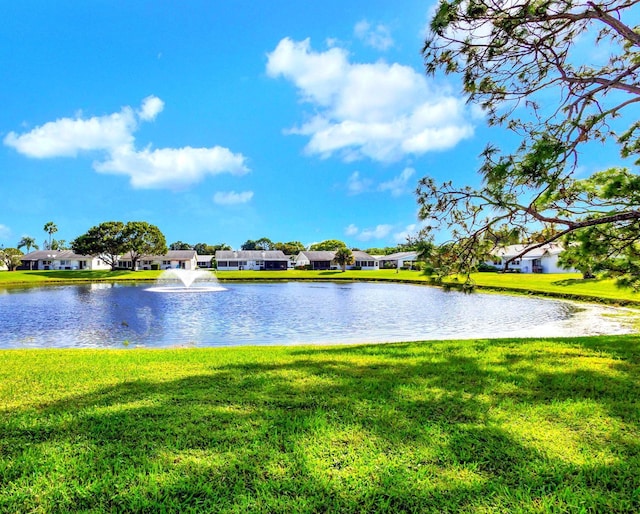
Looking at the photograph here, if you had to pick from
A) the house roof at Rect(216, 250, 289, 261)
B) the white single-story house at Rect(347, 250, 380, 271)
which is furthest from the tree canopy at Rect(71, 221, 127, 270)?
the white single-story house at Rect(347, 250, 380, 271)

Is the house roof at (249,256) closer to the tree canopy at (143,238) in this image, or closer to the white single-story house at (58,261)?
the tree canopy at (143,238)

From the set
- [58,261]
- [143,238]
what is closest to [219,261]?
[143,238]

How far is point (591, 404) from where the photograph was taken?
409 cm

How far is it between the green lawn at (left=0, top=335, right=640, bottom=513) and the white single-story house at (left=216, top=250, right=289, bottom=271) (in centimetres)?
7111

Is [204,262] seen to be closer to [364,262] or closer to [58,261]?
[58,261]

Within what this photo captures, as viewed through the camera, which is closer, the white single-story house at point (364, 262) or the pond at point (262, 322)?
the pond at point (262, 322)

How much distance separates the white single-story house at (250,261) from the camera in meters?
76.2

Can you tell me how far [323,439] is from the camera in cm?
322

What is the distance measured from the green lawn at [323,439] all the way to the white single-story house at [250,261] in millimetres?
71114

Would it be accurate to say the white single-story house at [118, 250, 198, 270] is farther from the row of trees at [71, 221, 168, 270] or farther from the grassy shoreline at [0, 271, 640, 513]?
the grassy shoreline at [0, 271, 640, 513]

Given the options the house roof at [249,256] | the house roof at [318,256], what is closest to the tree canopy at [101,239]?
the house roof at [249,256]

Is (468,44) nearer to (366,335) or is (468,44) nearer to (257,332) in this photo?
(366,335)

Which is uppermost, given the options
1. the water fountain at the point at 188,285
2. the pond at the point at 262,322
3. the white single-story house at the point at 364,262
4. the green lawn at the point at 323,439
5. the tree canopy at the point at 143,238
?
the tree canopy at the point at 143,238

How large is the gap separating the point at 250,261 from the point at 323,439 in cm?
7452
